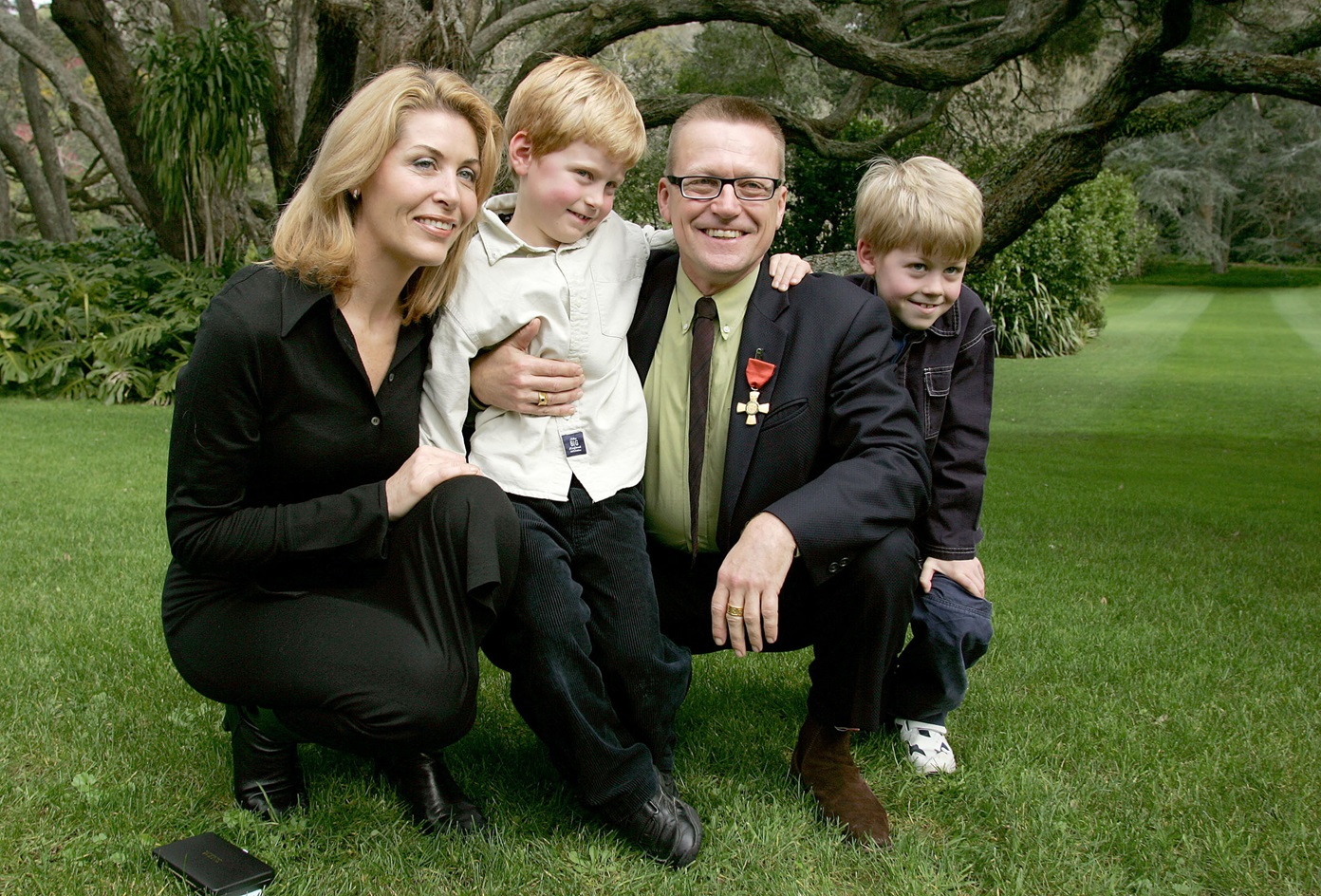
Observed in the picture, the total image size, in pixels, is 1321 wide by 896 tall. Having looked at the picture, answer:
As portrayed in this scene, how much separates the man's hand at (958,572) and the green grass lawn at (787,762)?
0.46 m

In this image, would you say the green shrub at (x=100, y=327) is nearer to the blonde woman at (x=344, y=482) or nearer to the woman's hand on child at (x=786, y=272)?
the blonde woman at (x=344, y=482)

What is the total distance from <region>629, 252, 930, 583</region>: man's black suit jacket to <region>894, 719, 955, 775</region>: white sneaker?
2.07ft

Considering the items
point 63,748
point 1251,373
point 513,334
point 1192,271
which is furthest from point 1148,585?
point 1192,271

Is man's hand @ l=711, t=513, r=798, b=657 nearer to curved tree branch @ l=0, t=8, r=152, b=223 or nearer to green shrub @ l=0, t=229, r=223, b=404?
green shrub @ l=0, t=229, r=223, b=404

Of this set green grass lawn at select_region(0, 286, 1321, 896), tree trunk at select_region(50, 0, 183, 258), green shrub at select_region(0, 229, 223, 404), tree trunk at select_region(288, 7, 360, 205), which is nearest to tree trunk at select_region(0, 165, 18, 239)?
tree trunk at select_region(50, 0, 183, 258)

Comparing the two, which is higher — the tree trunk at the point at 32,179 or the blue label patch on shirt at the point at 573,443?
the tree trunk at the point at 32,179

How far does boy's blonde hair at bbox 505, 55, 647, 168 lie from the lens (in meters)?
2.55

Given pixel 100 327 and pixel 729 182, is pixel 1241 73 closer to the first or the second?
pixel 729 182

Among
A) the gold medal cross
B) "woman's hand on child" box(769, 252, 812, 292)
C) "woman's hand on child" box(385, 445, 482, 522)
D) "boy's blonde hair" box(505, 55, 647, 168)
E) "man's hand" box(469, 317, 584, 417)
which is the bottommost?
"woman's hand on child" box(385, 445, 482, 522)

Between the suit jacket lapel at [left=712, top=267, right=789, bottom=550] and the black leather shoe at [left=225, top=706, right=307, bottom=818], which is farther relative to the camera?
the suit jacket lapel at [left=712, top=267, right=789, bottom=550]

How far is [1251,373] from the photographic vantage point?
1670cm

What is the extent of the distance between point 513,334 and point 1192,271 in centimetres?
4630

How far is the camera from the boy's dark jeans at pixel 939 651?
292 centimetres

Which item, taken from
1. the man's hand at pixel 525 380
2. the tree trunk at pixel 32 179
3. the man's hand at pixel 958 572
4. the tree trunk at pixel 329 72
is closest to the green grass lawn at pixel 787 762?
the man's hand at pixel 958 572
